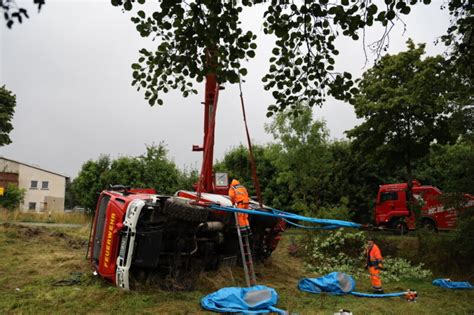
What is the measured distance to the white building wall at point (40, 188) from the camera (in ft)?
170

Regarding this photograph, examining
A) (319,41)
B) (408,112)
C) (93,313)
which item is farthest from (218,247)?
(408,112)

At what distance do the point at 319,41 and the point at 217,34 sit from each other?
1.26 metres

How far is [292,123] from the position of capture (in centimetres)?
1947

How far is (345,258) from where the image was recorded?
1309 centimetres

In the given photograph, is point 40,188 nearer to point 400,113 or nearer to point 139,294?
point 400,113

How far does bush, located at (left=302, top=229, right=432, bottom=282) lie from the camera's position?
39.0 feet

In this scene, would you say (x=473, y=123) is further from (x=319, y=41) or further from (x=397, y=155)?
(x=319, y=41)

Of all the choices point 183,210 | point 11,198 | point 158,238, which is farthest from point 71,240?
point 11,198

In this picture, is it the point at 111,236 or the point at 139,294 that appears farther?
the point at 111,236

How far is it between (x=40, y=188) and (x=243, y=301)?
168 ft

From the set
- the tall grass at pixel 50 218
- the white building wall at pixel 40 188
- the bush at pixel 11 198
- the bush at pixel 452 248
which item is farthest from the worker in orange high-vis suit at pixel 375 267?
the white building wall at pixel 40 188

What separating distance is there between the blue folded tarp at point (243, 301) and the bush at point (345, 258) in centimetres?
509

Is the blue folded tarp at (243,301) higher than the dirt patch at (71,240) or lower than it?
lower

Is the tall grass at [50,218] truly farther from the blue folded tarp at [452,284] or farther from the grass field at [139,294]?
the blue folded tarp at [452,284]
